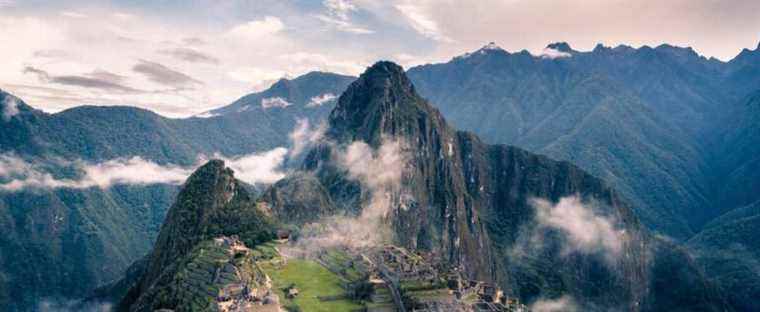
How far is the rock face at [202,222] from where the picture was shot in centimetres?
11281

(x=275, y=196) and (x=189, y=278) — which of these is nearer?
(x=189, y=278)

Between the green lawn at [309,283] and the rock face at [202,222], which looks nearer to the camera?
the green lawn at [309,283]

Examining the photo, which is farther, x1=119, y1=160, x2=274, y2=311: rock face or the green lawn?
x1=119, y1=160, x2=274, y2=311: rock face

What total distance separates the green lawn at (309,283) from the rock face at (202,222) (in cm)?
1431

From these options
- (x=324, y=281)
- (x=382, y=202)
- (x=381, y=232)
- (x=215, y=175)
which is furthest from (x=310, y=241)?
(x=382, y=202)

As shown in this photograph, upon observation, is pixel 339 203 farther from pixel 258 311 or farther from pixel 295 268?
pixel 258 311

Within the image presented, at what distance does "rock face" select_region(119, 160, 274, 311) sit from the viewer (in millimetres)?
112812

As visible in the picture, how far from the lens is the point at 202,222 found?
127438 mm

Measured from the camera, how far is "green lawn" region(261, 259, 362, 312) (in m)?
76.5

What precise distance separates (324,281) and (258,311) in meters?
22.4

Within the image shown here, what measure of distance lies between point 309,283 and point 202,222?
50267mm

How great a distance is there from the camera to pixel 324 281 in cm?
8894

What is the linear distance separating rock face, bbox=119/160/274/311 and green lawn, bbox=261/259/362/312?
1431cm

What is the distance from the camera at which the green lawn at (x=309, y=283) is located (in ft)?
251
